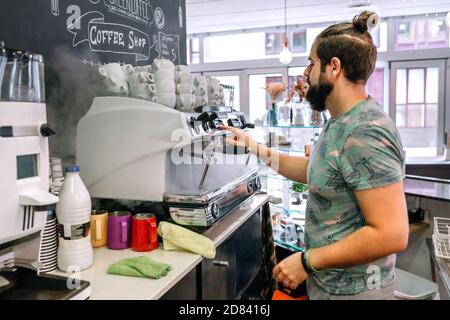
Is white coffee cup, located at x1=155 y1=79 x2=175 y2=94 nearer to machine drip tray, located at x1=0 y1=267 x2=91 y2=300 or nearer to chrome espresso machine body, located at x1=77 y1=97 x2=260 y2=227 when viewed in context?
chrome espresso machine body, located at x1=77 y1=97 x2=260 y2=227

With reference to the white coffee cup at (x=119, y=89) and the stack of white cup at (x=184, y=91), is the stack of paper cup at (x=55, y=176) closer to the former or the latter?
the white coffee cup at (x=119, y=89)

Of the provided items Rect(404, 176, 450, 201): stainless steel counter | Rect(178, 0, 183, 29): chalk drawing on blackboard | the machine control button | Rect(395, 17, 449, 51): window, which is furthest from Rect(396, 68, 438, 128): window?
the machine control button

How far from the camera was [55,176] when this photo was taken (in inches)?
60.1

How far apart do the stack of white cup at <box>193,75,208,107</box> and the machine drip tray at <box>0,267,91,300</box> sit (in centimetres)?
109

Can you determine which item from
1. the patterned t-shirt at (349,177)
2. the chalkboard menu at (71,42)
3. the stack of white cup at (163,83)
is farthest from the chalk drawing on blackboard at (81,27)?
the patterned t-shirt at (349,177)

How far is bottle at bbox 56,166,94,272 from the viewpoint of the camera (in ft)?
4.47

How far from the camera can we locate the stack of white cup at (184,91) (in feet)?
5.80

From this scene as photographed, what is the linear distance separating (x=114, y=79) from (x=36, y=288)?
2.87ft

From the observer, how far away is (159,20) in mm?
2674

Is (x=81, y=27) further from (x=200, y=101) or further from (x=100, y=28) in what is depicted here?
(x=200, y=101)
